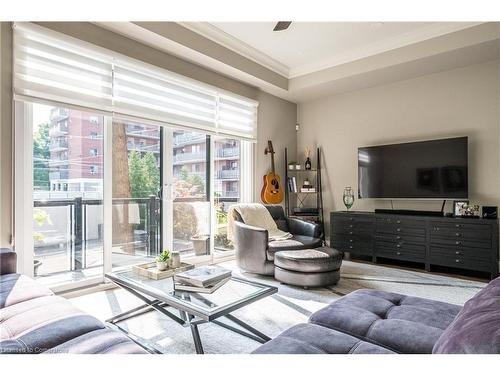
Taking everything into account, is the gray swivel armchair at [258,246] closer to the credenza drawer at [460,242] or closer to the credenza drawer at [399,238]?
the credenza drawer at [399,238]

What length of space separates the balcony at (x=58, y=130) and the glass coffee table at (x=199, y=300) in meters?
1.48

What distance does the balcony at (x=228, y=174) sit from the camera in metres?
4.40

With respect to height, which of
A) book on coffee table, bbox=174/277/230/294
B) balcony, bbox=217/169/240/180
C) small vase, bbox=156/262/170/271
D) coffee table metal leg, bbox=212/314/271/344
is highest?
balcony, bbox=217/169/240/180

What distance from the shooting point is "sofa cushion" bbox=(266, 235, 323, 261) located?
3.28 meters

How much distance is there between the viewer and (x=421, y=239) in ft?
12.3

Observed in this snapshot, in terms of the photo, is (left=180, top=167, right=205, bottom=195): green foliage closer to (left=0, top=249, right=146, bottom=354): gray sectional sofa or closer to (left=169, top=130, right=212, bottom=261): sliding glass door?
(left=169, top=130, right=212, bottom=261): sliding glass door

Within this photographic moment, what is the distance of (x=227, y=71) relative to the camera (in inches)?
158

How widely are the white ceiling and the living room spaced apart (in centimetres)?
3

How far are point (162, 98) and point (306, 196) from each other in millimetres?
2915

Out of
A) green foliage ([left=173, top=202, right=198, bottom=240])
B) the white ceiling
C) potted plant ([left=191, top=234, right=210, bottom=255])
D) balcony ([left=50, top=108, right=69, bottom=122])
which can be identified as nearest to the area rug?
potted plant ([left=191, top=234, right=210, bottom=255])

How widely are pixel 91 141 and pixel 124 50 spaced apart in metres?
0.97

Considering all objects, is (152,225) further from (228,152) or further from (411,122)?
(411,122)
